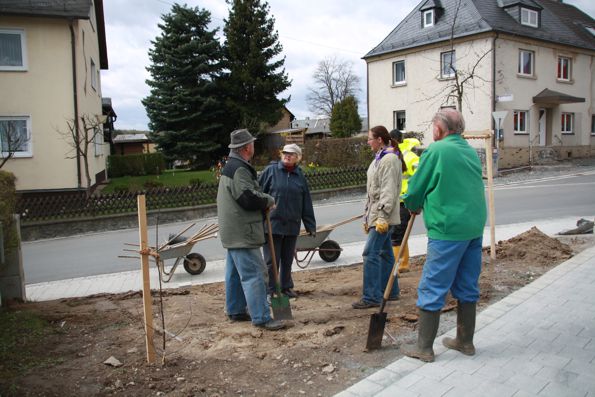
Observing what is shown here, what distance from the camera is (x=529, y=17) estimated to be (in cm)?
2902

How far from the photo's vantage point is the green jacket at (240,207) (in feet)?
15.9

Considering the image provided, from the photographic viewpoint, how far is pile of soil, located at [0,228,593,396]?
3.73 m

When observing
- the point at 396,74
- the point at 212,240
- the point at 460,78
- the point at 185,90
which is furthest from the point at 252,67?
the point at 212,240

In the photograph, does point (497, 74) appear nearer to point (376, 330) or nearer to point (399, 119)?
point (399, 119)

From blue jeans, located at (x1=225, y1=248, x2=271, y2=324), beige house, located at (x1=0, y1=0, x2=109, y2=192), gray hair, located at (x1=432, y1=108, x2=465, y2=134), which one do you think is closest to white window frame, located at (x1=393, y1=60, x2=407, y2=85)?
beige house, located at (x1=0, y1=0, x2=109, y2=192)

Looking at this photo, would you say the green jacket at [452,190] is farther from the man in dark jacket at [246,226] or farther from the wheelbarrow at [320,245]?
the wheelbarrow at [320,245]

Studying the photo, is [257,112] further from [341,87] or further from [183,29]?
[341,87]

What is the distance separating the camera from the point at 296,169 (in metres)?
6.22

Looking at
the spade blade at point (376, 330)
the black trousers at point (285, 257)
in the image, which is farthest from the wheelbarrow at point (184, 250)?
the spade blade at point (376, 330)

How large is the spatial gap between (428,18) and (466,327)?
98.1 feet

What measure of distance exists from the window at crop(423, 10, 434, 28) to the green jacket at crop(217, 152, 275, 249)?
2871 cm

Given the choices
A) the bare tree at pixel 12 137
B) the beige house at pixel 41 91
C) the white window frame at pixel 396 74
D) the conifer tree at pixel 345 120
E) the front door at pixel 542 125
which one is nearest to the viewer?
the bare tree at pixel 12 137

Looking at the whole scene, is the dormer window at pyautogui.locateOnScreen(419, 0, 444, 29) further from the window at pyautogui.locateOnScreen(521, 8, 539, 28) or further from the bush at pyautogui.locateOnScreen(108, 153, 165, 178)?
the bush at pyautogui.locateOnScreen(108, 153, 165, 178)

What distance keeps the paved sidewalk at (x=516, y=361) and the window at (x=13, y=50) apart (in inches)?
685
